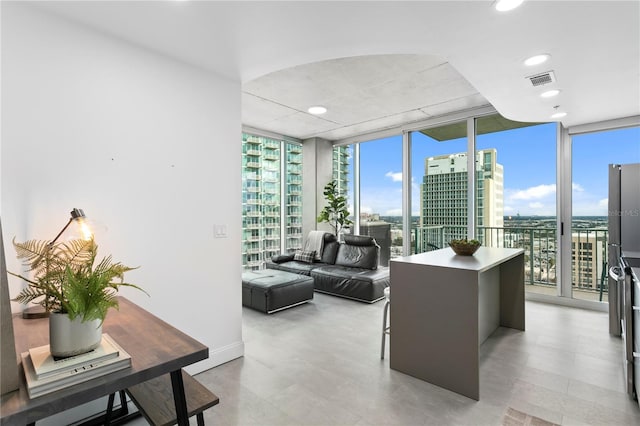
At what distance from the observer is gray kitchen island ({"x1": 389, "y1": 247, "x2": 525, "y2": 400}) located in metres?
2.25

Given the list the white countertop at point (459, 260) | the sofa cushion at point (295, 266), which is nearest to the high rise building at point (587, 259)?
the white countertop at point (459, 260)

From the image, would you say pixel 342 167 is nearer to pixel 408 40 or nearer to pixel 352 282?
pixel 352 282

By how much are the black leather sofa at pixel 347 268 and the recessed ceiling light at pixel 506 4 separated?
3.48 m

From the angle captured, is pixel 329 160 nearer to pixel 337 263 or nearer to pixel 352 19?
pixel 337 263

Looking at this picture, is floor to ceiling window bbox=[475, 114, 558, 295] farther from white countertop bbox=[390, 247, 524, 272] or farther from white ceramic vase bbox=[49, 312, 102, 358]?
white ceramic vase bbox=[49, 312, 102, 358]

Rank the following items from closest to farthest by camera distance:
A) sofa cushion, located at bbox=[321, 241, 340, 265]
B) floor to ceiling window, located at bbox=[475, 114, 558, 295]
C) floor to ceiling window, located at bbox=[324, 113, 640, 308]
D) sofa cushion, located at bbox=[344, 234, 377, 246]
A: floor to ceiling window, located at bbox=[324, 113, 640, 308] < floor to ceiling window, located at bbox=[475, 114, 558, 295] < sofa cushion, located at bbox=[344, 234, 377, 246] < sofa cushion, located at bbox=[321, 241, 340, 265]

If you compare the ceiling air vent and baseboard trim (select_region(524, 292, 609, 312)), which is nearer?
the ceiling air vent

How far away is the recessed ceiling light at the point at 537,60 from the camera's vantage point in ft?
7.94

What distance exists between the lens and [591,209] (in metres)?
4.38

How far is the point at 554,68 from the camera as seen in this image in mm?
2617

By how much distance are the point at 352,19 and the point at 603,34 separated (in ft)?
5.43

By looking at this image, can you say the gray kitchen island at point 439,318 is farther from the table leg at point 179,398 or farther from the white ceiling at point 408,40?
the table leg at point 179,398

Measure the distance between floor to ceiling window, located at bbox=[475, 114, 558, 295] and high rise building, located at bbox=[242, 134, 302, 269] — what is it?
336cm

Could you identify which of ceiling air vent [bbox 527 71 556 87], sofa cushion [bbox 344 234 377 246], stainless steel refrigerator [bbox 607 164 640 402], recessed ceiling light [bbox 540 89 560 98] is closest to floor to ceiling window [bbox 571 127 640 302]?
stainless steel refrigerator [bbox 607 164 640 402]
